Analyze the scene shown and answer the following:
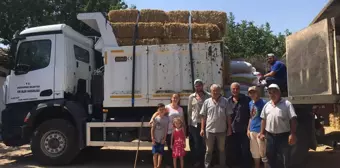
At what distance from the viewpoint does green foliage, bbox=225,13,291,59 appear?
63.6ft

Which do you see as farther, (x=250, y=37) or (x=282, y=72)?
(x=250, y=37)

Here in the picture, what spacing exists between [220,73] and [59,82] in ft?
11.5

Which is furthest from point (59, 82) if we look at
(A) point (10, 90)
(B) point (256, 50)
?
(B) point (256, 50)

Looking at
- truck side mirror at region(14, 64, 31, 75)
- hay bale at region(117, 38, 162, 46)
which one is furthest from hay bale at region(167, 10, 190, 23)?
truck side mirror at region(14, 64, 31, 75)

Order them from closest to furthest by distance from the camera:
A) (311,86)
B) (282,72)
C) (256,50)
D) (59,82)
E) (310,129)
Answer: (311,86)
(310,129)
(282,72)
(59,82)
(256,50)

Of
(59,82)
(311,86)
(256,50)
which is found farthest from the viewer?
(256,50)

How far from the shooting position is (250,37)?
2008cm

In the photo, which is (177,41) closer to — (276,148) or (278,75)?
(278,75)

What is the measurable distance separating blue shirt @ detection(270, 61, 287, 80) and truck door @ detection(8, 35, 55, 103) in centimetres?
472

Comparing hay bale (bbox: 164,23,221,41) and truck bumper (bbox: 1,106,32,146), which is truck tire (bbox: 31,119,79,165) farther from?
hay bale (bbox: 164,23,221,41)

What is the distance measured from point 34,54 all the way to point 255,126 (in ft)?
16.7

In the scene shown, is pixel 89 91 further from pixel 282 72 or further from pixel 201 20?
pixel 282 72

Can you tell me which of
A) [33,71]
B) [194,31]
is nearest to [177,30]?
[194,31]

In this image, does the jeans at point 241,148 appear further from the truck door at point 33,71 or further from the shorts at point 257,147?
the truck door at point 33,71
